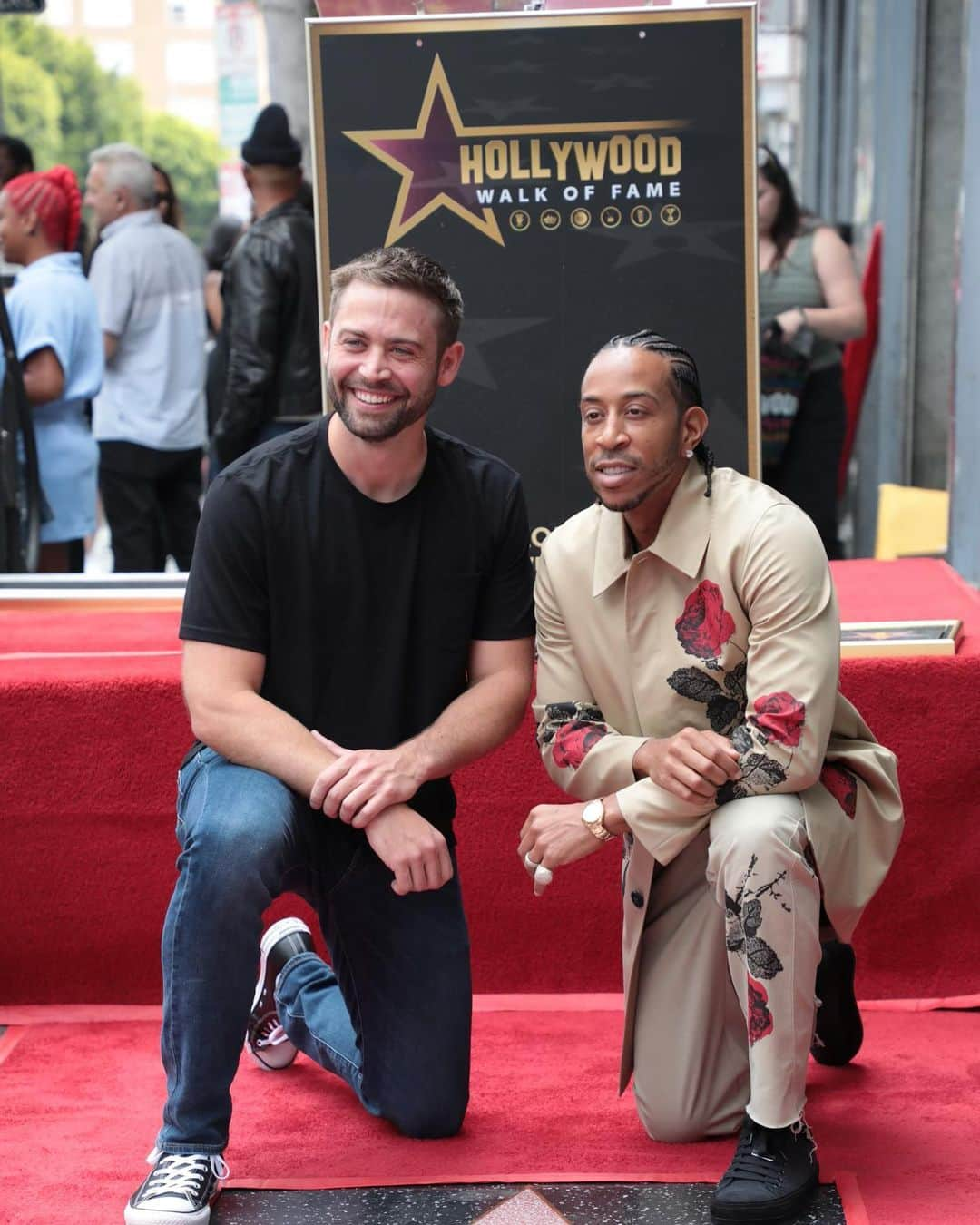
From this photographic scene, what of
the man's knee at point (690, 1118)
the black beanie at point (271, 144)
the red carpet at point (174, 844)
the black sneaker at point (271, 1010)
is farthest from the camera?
the black beanie at point (271, 144)

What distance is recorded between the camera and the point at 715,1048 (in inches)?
103

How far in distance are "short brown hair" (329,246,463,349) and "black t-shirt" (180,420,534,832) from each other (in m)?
0.22

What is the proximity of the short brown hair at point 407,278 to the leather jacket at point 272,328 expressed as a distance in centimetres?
233

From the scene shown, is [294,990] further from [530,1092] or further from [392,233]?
[392,233]

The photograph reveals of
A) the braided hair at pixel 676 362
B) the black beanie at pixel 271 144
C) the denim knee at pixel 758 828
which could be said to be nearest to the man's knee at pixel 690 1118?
the denim knee at pixel 758 828

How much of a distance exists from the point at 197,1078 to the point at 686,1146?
745 millimetres

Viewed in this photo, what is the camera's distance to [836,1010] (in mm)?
2811

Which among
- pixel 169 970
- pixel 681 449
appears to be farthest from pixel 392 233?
pixel 169 970

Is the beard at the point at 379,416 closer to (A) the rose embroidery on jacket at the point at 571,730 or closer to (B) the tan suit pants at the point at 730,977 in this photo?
(A) the rose embroidery on jacket at the point at 571,730

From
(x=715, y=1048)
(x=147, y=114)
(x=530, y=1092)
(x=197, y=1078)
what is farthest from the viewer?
(x=147, y=114)

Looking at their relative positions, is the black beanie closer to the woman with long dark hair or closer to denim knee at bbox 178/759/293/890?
the woman with long dark hair

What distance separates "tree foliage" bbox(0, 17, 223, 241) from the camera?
47625 mm

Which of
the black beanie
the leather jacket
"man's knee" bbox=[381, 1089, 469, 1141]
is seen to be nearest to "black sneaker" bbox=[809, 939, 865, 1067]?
"man's knee" bbox=[381, 1089, 469, 1141]

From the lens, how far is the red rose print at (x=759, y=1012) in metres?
2.34
